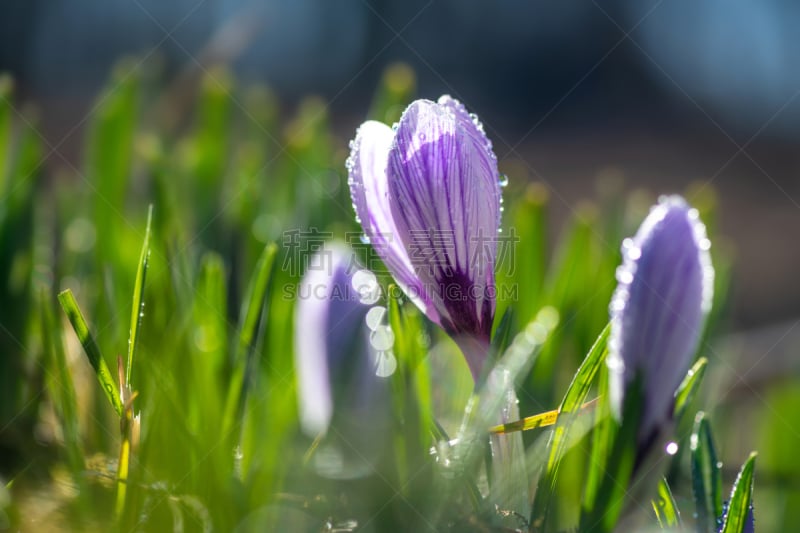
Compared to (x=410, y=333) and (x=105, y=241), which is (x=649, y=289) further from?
(x=105, y=241)

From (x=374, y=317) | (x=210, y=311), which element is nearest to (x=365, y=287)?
(x=374, y=317)

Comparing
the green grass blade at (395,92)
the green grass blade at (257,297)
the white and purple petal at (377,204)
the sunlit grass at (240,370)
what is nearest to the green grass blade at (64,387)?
the sunlit grass at (240,370)

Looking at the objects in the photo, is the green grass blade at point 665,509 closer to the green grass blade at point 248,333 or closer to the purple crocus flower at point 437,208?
the purple crocus flower at point 437,208

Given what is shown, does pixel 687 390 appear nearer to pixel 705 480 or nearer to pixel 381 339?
pixel 705 480

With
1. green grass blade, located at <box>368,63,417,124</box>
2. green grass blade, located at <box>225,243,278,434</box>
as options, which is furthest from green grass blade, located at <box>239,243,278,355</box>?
green grass blade, located at <box>368,63,417,124</box>

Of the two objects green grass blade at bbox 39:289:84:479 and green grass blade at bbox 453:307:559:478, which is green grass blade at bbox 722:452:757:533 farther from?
green grass blade at bbox 39:289:84:479

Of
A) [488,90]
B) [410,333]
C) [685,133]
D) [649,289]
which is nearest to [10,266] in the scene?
[410,333]
